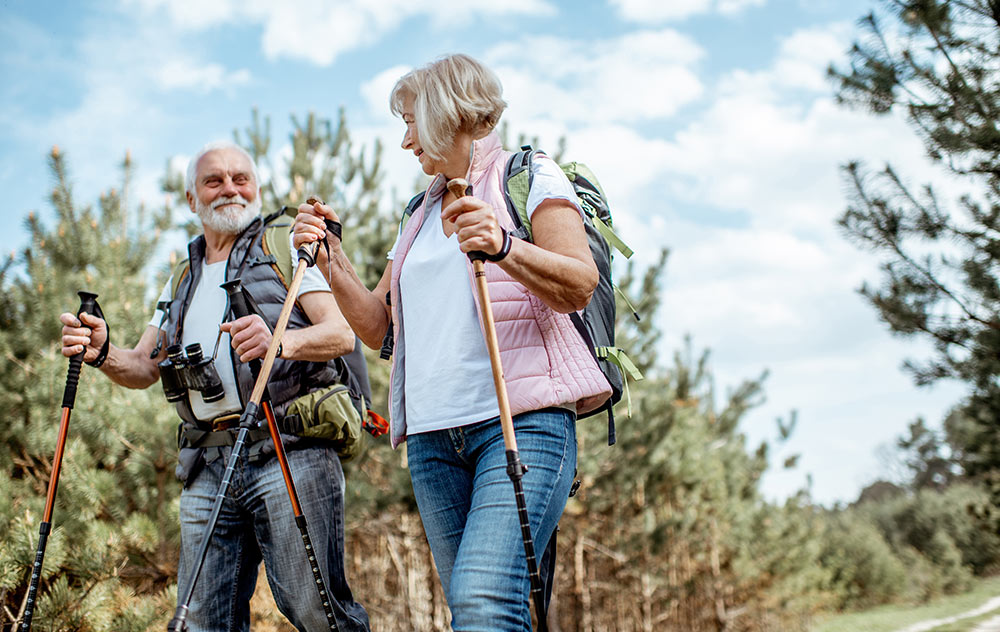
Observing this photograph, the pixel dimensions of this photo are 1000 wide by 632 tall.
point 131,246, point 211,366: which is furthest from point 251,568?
point 131,246

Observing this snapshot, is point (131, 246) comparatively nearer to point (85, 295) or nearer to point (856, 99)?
point (85, 295)

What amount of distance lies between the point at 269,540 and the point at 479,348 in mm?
981

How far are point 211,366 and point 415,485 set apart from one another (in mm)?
837

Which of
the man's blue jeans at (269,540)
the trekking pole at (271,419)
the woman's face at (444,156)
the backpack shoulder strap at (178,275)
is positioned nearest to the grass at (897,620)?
the man's blue jeans at (269,540)

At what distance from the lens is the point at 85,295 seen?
101 inches

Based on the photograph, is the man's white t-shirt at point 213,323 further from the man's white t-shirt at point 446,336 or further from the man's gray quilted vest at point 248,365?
the man's white t-shirt at point 446,336

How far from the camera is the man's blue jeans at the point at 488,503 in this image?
64.2 inches

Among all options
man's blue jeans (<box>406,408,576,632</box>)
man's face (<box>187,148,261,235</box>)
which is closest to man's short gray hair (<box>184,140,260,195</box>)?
man's face (<box>187,148,261,235</box>)

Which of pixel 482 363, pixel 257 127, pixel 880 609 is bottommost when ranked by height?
pixel 880 609

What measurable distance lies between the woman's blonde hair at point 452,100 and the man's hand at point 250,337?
69 centimetres

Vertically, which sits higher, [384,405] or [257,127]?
[257,127]

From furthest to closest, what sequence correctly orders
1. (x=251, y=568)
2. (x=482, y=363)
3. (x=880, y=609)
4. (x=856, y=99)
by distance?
(x=880, y=609), (x=856, y=99), (x=251, y=568), (x=482, y=363)

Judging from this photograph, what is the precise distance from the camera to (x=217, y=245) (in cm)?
278

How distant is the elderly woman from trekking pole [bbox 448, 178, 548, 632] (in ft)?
0.12
